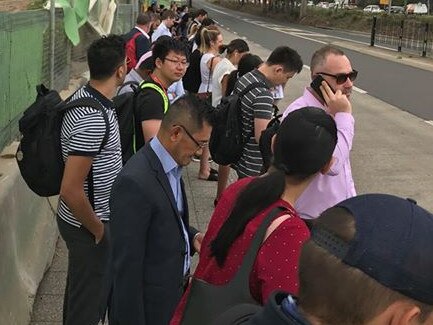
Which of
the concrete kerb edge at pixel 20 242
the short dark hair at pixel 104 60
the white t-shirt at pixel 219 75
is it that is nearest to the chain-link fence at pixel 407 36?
the white t-shirt at pixel 219 75

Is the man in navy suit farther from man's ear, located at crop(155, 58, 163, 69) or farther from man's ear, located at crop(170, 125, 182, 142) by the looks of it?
man's ear, located at crop(155, 58, 163, 69)

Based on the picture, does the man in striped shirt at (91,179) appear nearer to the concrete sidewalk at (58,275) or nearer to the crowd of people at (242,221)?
the crowd of people at (242,221)

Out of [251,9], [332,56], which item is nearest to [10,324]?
[332,56]

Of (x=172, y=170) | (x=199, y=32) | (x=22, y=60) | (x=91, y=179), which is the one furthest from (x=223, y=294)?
(x=199, y=32)

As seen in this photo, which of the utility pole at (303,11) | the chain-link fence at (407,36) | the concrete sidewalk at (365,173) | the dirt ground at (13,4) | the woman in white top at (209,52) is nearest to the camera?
the concrete sidewalk at (365,173)

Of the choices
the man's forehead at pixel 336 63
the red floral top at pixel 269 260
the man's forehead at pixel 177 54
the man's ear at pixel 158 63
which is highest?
the man's forehead at pixel 336 63

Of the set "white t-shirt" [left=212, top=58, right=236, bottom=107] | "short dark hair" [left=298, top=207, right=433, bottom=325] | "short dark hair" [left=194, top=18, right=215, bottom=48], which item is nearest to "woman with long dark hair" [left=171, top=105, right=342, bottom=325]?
"short dark hair" [left=298, top=207, right=433, bottom=325]

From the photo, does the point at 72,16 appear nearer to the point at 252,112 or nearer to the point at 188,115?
the point at 252,112

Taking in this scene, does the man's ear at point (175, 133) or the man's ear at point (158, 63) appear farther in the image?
the man's ear at point (158, 63)

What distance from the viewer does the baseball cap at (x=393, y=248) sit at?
1211 millimetres

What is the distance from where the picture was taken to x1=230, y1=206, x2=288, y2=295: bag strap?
74.3 inches

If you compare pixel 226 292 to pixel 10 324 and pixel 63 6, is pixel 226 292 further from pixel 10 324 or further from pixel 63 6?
pixel 63 6

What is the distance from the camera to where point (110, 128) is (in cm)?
325

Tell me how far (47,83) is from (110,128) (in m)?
4.26
